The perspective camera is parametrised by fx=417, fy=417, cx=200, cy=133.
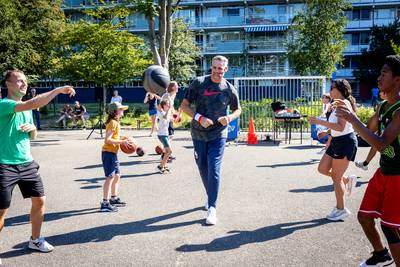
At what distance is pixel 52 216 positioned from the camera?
20.7ft

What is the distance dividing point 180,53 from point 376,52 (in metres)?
21.4

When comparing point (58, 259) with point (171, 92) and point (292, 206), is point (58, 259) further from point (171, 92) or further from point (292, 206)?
point (171, 92)

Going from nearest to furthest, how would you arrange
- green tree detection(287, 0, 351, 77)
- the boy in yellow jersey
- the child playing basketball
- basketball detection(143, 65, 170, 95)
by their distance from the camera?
1. the boy in yellow jersey
2. basketball detection(143, 65, 170, 95)
3. the child playing basketball
4. green tree detection(287, 0, 351, 77)

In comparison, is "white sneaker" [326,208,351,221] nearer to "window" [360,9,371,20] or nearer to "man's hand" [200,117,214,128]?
"man's hand" [200,117,214,128]

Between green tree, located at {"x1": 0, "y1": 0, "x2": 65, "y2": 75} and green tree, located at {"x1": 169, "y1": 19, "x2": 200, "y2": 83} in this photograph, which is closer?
green tree, located at {"x1": 0, "y1": 0, "x2": 65, "y2": 75}

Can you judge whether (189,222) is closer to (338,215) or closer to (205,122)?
(205,122)

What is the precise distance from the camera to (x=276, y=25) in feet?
159

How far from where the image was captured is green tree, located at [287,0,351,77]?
2831 centimetres

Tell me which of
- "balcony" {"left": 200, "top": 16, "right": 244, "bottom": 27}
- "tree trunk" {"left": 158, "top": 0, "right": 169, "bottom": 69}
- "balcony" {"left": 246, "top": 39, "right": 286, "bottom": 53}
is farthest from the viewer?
"balcony" {"left": 200, "top": 16, "right": 244, "bottom": 27}

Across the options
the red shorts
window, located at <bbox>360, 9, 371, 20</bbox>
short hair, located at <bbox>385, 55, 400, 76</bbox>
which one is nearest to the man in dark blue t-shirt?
the red shorts

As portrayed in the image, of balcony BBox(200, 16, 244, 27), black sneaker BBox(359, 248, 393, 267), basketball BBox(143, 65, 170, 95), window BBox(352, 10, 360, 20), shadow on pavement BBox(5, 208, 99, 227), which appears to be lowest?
shadow on pavement BBox(5, 208, 99, 227)

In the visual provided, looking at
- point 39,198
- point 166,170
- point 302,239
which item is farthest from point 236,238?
point 166,170

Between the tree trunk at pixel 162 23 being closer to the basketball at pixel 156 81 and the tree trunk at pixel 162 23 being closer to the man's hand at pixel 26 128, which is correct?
the basketball at pixel 156 81

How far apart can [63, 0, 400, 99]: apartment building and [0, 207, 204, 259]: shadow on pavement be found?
142ft
